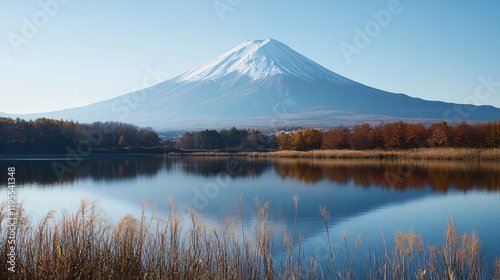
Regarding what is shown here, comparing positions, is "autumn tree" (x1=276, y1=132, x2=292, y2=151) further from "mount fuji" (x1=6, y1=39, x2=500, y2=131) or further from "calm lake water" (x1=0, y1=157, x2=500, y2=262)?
"mount fuji" (x1=6, y1=39, x2=500, y2=131)

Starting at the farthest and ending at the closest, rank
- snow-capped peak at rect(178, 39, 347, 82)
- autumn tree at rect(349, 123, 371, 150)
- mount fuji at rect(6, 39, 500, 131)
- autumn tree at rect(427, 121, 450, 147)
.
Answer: snow-capped peak at rect(178, 39, 347, 82), mount fuji at rect(6, 39, 500, 131), autumn tree at rect(349, 123, 371, 150), autumn tree at rect(427, 121, 450, 147)

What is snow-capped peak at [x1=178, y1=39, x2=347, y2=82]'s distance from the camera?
127750 mm

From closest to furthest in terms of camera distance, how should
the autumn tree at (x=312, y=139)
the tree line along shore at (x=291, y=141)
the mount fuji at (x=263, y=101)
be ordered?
the tree line along shore at (x=291, y=141) → the autumn tree at (x=312, y=139) → the mount fuji at (x=263, y=101)

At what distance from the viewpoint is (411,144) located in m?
33.4

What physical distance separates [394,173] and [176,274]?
1747cm

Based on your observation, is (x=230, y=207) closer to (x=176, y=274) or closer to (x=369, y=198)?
(x=369, y=198)

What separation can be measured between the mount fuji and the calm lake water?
7915 centimetres

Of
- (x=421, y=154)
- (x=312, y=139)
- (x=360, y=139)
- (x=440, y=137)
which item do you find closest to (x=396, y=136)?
(x=360, y=139)

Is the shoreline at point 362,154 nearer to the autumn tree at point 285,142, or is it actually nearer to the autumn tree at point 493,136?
the autumn tree at point 493,136

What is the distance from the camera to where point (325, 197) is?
44.4 ft

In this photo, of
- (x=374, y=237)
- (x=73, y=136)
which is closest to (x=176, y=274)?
(x=374, y=237)

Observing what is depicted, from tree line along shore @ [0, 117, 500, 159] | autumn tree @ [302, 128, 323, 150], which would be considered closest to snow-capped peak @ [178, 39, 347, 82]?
tree line along shore @ [0, 117, 500, 159]

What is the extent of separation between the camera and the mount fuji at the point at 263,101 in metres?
110

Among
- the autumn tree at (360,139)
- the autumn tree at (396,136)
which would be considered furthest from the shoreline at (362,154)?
the autumn tree at (360,139)
